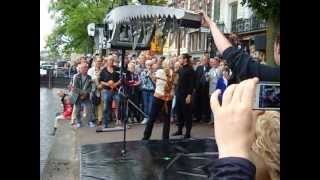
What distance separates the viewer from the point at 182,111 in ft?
6.88

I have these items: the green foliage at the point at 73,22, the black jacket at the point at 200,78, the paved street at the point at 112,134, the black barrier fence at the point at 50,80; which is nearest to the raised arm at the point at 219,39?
the black jacket at the point at 200,78

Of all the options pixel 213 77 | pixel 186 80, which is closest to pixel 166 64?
pixel 186 80

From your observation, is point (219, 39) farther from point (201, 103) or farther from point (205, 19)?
point (201, 103)

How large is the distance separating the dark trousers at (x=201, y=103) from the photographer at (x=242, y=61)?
15 cm

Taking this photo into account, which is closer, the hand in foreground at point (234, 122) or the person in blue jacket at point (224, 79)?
the hand in foreground at point (234, 122)

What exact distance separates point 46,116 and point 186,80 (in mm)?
594

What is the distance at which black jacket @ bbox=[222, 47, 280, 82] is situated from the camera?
2012 mm

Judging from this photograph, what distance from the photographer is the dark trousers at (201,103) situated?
6.55ft

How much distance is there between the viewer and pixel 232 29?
2.04 metres

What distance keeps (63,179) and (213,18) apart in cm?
89

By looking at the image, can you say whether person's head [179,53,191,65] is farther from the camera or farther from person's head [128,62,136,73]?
the camera

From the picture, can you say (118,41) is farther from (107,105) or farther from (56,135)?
(56,135)

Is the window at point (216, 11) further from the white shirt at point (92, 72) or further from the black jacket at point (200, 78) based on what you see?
the white shirt at point (92, 72)
